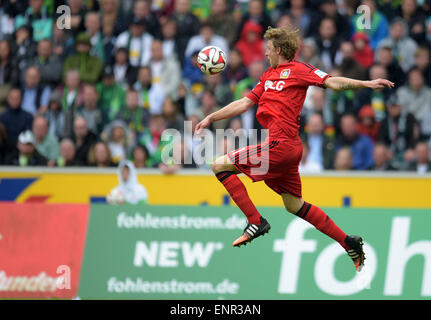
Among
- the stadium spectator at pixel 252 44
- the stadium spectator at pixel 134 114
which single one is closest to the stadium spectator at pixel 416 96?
the stadium spectator at pixel 252 44

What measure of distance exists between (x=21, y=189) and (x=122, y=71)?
114 inches

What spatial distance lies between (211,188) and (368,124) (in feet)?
9.42

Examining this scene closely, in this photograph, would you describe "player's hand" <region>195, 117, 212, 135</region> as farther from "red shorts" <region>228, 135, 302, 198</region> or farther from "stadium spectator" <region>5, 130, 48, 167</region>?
Answer: "stadium spectator" <region>5, 130, 48, 167</region>

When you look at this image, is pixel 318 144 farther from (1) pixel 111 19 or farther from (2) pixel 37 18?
(2) pixel 37 18

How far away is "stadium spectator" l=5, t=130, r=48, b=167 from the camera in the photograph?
13156 millimetres

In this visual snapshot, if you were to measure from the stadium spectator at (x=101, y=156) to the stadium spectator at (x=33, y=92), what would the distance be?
164 cm

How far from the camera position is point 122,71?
14164 mm

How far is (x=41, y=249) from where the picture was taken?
11.0m

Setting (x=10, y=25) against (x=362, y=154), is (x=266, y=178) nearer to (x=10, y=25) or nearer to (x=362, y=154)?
(x=362, y=154)

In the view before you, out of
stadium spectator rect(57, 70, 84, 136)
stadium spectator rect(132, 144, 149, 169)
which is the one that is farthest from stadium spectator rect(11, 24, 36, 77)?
stadium spectator rect(132, 144, 149, 169)

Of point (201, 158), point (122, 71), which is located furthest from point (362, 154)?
point (122, 71)

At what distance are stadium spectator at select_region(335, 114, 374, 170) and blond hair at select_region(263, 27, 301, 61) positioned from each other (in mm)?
4683

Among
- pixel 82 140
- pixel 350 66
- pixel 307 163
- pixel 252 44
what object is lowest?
pixel 307 163

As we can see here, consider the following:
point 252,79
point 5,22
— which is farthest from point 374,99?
point 5,22
